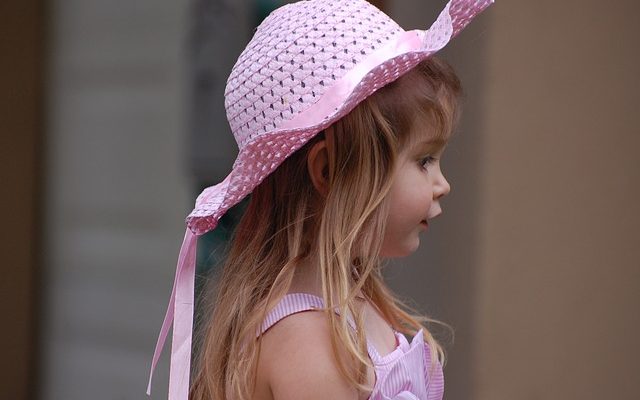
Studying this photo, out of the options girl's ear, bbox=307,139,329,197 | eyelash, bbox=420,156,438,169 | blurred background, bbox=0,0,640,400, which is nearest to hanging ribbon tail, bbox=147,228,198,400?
girl's ear, bbox=307,139,329,197

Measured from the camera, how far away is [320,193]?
187cm

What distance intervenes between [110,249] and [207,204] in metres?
1.64

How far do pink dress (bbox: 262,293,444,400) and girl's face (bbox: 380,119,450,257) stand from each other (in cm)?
19

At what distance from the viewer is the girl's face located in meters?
1.85

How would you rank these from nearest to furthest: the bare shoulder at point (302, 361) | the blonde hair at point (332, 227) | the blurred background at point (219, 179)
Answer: the bare shoulder at point (302, 361), the blonde hair at point (332, 227), the blurred background at point (219, 179)

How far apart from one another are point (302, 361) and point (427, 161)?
441mm

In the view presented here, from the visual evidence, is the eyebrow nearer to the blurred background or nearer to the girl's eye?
the girl's eye

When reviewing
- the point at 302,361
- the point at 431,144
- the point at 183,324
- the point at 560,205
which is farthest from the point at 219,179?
the point at 302,361

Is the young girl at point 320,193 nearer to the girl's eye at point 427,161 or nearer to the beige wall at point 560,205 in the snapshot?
the girl's eye at point 427,161

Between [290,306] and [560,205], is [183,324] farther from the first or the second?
[560,205]

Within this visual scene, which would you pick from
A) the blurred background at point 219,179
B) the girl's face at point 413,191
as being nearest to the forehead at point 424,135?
the girl's face at point 413,191

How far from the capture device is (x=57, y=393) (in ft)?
11.7

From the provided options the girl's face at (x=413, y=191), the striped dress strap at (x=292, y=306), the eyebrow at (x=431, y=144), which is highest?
the eyebrow at (x=431, y=144)

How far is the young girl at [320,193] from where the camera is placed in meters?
1.76
